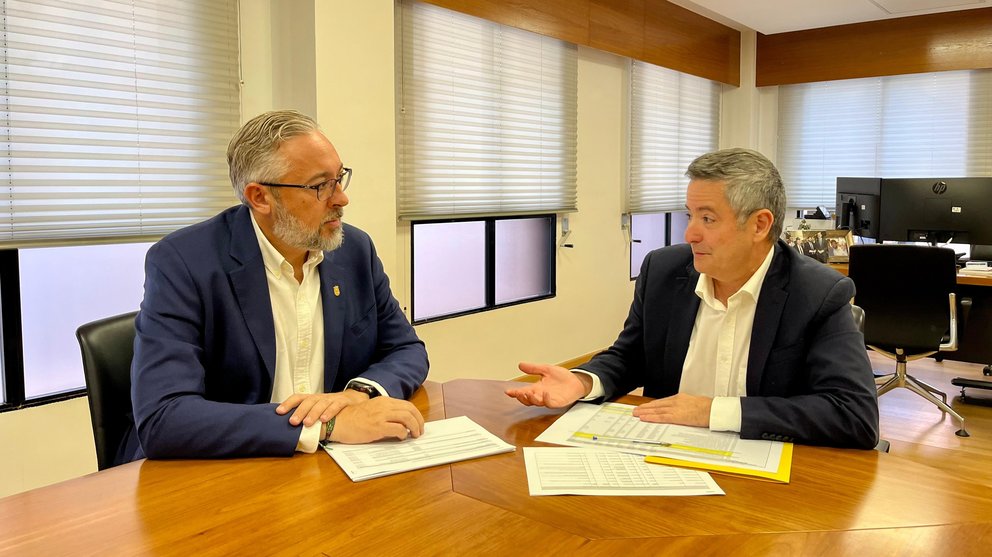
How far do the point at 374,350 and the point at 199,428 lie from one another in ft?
2.12

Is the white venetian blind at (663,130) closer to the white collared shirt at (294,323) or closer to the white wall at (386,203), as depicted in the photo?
the white wall at (386,203)

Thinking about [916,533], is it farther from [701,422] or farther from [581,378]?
[581,378]

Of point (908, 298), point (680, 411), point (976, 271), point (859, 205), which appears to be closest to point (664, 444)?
point (680, 411)

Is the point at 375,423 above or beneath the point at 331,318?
beneath

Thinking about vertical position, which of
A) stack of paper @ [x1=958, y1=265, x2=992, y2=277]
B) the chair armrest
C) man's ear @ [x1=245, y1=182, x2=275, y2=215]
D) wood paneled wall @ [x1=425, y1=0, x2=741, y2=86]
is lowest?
the chair armrest

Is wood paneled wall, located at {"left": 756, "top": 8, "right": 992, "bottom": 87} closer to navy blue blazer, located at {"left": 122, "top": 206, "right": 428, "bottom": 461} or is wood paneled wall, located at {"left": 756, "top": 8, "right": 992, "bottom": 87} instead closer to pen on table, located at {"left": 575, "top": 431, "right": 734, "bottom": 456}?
navy blue blazer, located at {"left": 122, "top": 206, "right": 428, "bottom": 461}

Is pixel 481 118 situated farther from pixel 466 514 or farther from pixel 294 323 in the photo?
pixel 466 514

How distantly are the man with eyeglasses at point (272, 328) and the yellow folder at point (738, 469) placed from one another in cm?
47

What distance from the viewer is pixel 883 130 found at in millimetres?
6773

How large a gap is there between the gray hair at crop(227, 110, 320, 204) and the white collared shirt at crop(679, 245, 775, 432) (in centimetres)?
103

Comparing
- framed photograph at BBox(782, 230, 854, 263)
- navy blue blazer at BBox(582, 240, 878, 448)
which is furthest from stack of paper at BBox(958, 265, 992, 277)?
navy blue blazer at BBox(582, 240, 878, 448)

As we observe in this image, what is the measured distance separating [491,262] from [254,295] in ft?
10.2

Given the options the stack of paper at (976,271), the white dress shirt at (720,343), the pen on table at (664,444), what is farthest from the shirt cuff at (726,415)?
the stack of paper at (976,271)

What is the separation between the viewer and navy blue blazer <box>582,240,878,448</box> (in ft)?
5.01
